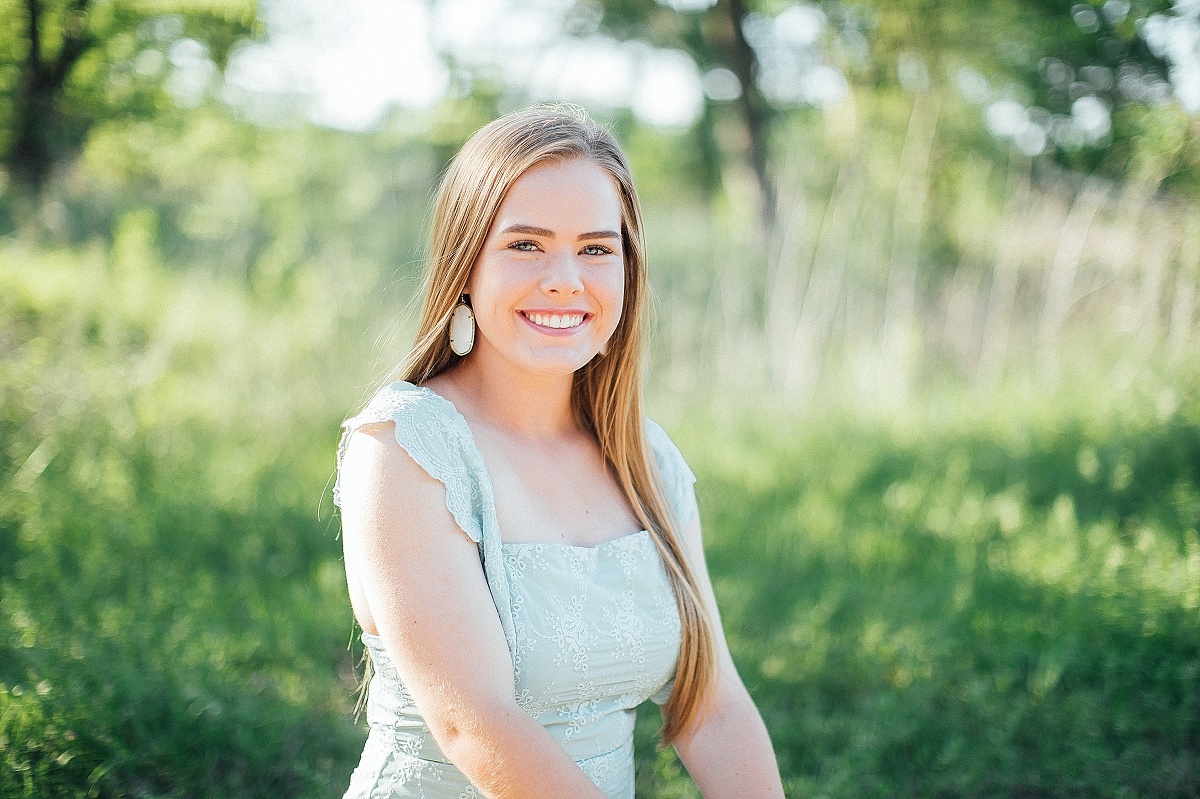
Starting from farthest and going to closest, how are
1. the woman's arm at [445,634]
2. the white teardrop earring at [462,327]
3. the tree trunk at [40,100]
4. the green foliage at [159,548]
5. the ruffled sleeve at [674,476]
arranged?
1. the tree trunk at [40,100]
2. the green foliage at [159,548]
3. the ruffled sleeve at [674,476]
4. the white teardrop earring at [462,327]
5. the woman's arm at [445,634]

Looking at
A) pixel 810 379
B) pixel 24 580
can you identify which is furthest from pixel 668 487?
pixel 810 379

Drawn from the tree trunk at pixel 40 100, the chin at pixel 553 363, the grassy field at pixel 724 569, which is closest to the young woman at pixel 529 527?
the chin at pixel 553 363

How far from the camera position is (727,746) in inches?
72.2

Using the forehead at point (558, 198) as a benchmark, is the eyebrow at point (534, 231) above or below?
below

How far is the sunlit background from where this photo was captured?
9.47 ft

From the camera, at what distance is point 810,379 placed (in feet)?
21.5

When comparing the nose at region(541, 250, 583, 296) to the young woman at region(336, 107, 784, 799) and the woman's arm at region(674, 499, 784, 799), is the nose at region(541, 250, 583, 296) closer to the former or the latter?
the young woman at region(336, 107, 784, 799)

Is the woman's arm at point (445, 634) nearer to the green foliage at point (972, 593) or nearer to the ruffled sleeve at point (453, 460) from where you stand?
the ruffled sleeve at point (453, 460)

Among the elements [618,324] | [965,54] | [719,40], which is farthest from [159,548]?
[719,40]

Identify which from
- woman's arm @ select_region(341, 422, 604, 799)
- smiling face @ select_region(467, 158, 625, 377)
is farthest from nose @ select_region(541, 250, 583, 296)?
woman's arm @ select_region(341, 422, 604, 799)

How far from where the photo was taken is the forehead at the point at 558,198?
170 cm

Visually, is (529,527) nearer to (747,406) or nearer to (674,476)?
(674,476)

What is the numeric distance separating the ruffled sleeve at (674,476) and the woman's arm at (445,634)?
60cm

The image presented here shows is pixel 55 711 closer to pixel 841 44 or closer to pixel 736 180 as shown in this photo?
pixel 841 44
